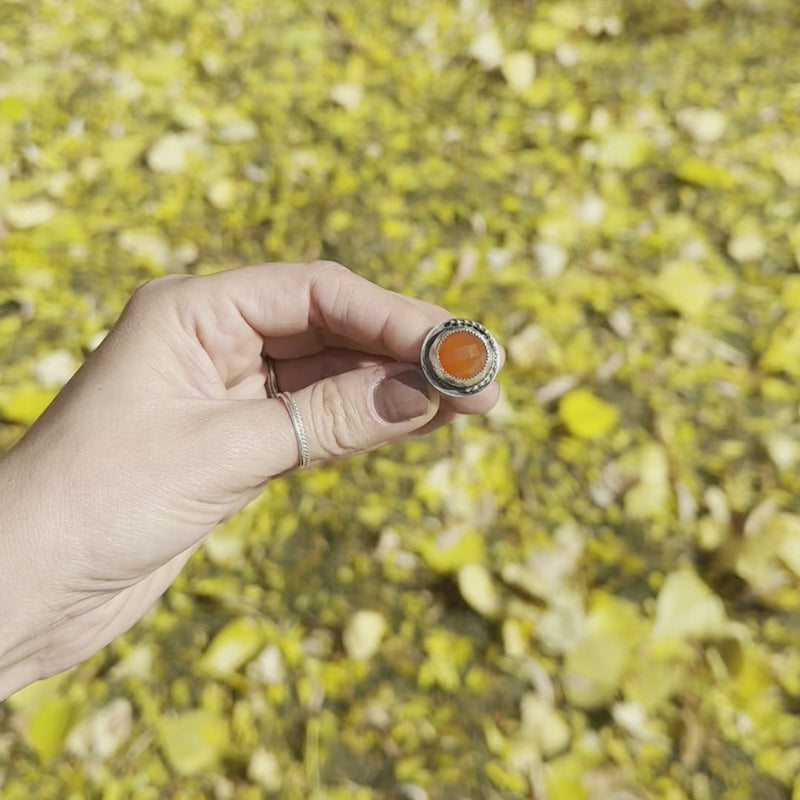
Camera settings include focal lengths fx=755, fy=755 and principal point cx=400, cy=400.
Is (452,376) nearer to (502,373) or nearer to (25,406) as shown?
(502,373)

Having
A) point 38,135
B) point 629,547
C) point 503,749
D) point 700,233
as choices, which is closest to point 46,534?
point 503,749

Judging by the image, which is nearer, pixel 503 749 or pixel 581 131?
pixel 503 749

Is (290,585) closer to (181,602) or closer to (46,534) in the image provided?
(181,602)

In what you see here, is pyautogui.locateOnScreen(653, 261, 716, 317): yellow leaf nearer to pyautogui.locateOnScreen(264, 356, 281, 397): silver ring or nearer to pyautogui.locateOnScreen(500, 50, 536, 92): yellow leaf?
pyautogui.locateOnScreen(500, 50, 536, 92): yellow leaf

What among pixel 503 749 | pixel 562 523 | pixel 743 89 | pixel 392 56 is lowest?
pixel 503 749

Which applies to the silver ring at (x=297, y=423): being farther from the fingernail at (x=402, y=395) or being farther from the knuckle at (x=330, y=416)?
the fingernail at (x=402, y=395)

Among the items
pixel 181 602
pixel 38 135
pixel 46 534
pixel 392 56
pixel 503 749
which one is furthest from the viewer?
pixel 392 56

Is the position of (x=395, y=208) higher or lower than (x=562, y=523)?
higher
